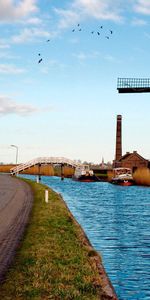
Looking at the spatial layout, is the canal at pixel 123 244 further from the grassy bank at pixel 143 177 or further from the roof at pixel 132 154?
the roof at pixel 132 154

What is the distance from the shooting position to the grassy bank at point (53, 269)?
10.5 metres

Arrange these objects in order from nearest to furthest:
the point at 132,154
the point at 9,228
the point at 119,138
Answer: the point at 9,228 < the point at 119,138 < the point at 132,154

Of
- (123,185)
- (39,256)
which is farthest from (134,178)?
(39,256)

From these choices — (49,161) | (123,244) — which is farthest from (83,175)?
(123,244)

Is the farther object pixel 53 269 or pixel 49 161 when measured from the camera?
pixel 49 161

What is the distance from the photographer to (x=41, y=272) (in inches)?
487

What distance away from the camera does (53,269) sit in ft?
42.2

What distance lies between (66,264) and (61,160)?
105m

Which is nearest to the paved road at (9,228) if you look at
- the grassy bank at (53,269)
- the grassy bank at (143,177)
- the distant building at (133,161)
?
the grassy bank at (53,269)

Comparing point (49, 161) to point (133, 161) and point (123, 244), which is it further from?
point (123, 244)

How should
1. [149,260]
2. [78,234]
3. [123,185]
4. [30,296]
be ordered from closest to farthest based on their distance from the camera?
[30,296] → [149,260] → [78,234] → [123,185]

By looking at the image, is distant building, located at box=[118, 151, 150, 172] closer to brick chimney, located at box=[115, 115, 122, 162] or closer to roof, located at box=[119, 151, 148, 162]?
roof, located at box=[119, 151, 148, 162]

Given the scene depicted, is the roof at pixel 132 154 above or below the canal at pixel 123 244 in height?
above

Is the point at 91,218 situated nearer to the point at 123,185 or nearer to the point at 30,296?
the point at 30,296
